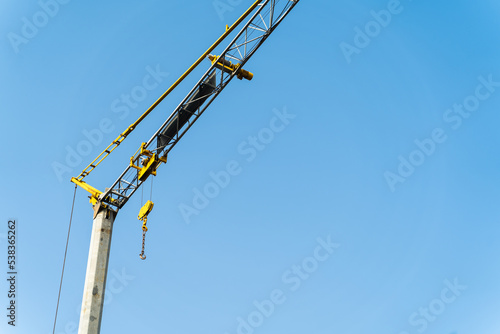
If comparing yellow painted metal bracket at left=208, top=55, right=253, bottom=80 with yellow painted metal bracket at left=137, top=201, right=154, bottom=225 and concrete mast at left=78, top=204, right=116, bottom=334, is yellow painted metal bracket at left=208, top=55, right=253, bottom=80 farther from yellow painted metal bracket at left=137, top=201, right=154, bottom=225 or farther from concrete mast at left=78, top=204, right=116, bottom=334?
concrete mast at left=78, top=204, right=116, bottom=334

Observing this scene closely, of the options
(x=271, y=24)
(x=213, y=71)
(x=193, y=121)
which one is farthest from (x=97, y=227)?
(x=271, y=24)

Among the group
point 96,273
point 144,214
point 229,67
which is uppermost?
point 229,67

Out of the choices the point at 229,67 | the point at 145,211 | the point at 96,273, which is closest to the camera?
the point at 96,273

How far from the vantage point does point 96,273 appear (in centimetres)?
2134

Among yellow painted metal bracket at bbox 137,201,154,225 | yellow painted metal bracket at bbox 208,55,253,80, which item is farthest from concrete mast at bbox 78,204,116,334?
yellow painted metal bracket at bbox 208,55,253,80

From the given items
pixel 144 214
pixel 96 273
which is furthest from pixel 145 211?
pixel 96 273

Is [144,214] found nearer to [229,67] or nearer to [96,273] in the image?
[96,273]

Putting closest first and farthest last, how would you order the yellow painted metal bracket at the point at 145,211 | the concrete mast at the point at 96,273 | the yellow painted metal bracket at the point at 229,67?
the concrete mast at the point at 96,273, the yellow painted metal bracket at the point at 229,67, the yellow painted metal bracket at the point at 145,211

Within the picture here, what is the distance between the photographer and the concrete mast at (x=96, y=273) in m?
20.4

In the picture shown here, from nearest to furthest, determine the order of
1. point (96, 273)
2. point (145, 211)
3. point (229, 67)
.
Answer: point (96, 273), point (229, 67), point (145, 211)

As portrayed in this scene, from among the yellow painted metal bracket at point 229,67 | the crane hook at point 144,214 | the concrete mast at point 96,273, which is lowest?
the concrete mast at point 96,273

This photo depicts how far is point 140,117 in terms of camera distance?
80.1ft

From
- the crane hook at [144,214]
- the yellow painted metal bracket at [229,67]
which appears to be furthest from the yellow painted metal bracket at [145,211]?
the yellow painted metal bracket at [229,67]

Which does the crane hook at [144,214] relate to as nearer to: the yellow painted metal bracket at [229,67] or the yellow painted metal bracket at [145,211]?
the yellow painted metal bracket at [145,211]
